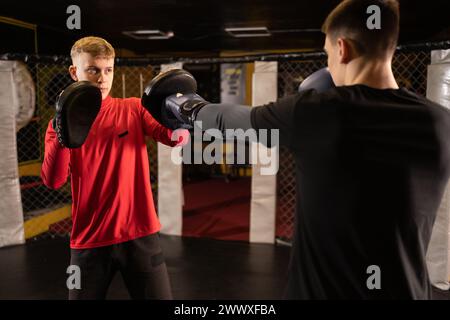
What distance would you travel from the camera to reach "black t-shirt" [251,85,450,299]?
33.2 inches

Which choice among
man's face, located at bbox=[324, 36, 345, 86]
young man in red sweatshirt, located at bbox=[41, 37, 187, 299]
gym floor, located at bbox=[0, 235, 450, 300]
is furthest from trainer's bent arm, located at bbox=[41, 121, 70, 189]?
gym floor, located at bbox=[0, 235, 450, 300]

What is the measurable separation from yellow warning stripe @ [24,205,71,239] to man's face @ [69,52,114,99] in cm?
284

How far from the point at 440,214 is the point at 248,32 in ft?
13.1

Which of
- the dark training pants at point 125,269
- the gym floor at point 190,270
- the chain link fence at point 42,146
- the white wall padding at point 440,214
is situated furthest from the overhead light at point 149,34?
A: the dark training pants at point 125,269

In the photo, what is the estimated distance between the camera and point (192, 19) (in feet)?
16.2

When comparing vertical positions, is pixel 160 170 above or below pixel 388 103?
below

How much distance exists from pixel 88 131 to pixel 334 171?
3.15ft

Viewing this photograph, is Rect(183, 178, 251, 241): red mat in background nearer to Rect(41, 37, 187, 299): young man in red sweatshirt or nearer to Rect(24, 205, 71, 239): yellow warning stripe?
Rect(24, 205, 71, 239): yellow warning stripe

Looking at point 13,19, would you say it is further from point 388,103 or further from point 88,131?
point 388,103

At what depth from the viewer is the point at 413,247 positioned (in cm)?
92

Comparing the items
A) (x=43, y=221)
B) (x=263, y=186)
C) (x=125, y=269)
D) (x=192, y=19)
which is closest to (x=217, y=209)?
(x=263, y=186)

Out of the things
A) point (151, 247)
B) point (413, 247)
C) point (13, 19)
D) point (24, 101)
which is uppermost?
point (13, 19)

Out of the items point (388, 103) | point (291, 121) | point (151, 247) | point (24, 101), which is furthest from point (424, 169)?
point (24, 101)

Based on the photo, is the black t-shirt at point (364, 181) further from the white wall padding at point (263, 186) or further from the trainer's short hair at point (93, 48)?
the white wall padding at point (263, 186)
